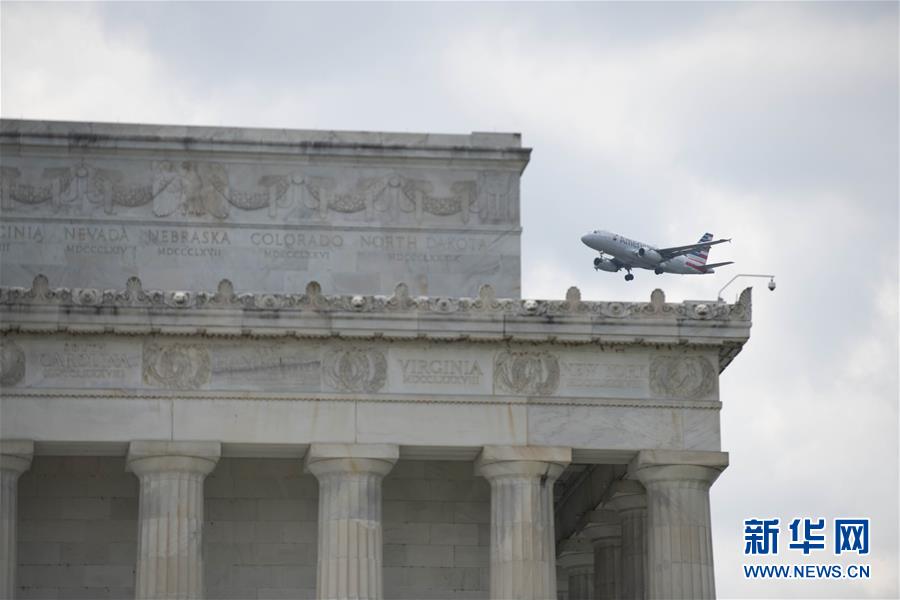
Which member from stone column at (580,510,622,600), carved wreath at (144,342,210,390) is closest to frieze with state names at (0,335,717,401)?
carved wreath at (144,342,210,390)

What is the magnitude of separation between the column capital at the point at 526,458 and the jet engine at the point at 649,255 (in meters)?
17.7

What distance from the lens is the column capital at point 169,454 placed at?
79.9 metres

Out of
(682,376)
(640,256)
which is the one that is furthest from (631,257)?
(682,376)

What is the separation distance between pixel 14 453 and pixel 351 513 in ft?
32.6

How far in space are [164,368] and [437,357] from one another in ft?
26.4

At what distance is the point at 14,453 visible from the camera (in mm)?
79625

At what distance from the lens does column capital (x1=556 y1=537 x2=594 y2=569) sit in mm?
97188

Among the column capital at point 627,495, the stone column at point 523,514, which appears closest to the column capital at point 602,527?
the column capital at point 627,495

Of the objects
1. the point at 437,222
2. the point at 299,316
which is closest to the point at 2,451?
the point at 299,316

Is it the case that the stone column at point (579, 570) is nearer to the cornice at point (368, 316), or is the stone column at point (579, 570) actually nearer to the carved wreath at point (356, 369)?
the cornice at point (368, 316)

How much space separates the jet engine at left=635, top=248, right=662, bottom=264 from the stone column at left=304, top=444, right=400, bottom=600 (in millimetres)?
19444

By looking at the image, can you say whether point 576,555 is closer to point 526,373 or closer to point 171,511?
point 526,373

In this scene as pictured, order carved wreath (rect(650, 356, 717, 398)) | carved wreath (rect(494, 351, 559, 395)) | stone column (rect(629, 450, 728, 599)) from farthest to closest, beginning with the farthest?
carved wreath (rect(650, 356, 717, 398)) < carved wreath (rect(494, 351, 559, 395)) < stone column (rect(629, 450, 728, 599))

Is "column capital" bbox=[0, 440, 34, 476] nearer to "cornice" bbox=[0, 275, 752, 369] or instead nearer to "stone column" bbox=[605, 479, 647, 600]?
"cornice" bbox=[0, 275, 752, 369]
